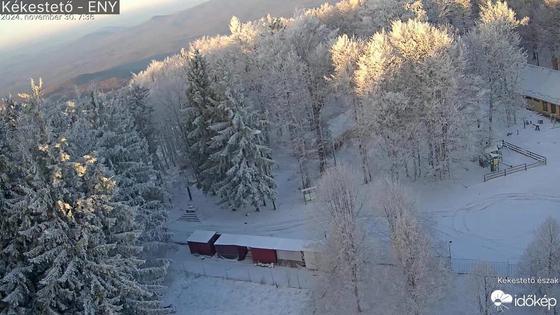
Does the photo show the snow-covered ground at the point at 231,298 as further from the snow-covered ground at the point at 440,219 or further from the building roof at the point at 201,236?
the building roof at the point at 201,236

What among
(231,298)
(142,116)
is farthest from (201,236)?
(142,116)

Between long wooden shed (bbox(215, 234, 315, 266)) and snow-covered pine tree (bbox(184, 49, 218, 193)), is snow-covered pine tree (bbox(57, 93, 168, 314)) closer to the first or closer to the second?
snow-covered pine tree (bbox(184, 49, 218, 193))

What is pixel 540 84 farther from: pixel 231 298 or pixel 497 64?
pixel 231 298

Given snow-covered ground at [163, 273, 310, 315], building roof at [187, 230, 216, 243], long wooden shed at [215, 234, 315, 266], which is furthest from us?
building roof at [187, 230, 216, 243]

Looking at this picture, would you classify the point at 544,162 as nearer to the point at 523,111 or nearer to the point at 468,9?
the point at 523,111

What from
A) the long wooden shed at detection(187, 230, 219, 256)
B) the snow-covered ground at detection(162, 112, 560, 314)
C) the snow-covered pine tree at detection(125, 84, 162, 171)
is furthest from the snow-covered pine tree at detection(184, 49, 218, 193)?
the snow-covered pine tree at detection(125, 84, 162, 171)

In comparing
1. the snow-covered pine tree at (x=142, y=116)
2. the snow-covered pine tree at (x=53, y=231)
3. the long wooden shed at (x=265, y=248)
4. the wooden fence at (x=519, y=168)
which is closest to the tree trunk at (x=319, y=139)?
the long wooden shed at (x=265, y=248)
